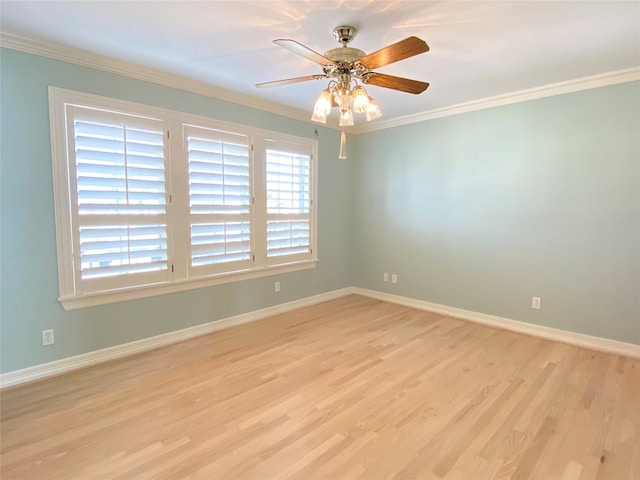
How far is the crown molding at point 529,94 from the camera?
2994 mm

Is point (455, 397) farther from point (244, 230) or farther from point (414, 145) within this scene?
point (414, 145)

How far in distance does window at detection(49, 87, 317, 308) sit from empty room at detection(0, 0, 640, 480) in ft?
0.06

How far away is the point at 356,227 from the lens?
5164 millimetres

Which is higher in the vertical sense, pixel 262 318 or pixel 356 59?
pixel 356 59

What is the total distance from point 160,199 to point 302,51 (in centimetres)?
194

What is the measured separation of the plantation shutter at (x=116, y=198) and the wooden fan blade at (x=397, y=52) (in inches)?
79.7

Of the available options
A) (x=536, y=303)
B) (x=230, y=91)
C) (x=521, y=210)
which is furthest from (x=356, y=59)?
(x=536, y=303)

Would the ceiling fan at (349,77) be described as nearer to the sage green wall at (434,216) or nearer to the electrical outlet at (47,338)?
the sage green wall at (434,216)

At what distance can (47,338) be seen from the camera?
2.63 m

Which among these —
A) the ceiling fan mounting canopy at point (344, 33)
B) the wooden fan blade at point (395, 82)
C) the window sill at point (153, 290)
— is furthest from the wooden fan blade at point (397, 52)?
the window sill at point (153, 290)

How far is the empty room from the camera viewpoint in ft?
6.47

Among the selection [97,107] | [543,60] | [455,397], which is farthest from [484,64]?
[97,107]

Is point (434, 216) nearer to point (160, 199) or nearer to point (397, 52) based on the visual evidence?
point (397, 52)

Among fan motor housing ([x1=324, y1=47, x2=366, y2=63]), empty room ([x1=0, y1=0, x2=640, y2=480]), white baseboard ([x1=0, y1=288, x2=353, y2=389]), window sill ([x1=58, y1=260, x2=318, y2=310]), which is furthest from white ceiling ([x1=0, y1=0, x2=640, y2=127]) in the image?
white baseboard ([x1=0, y1=288, x2=353, y2=389])
